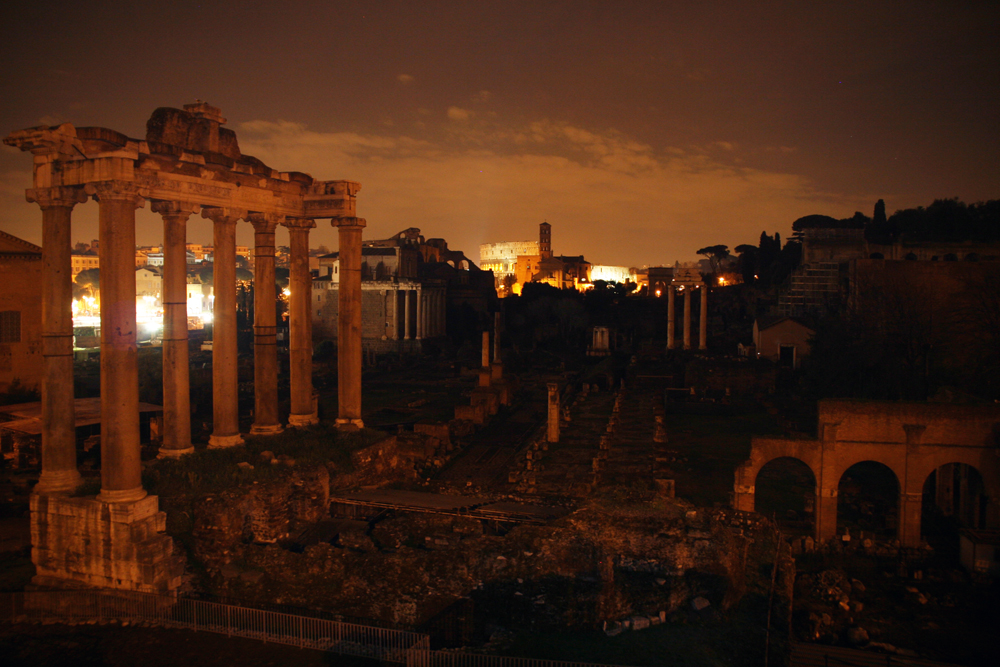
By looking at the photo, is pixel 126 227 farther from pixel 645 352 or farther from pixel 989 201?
pixel 989 201

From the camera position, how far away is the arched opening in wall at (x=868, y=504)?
1672 centimetres

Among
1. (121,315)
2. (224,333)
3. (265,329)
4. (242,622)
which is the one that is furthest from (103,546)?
(265,329)

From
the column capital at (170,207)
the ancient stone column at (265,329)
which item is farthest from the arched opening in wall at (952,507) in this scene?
the column capital at (170,207)

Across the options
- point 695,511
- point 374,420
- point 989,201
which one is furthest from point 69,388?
point 989,201

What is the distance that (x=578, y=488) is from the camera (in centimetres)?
1841

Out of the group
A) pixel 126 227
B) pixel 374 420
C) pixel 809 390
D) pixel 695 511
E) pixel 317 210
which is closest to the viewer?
pixel 126 227

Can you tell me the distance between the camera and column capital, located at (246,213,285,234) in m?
14.9

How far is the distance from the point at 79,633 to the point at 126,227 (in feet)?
20.3

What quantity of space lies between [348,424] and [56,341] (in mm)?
6598

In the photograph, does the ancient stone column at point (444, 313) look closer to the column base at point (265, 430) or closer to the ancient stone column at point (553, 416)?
the ancient stone column at point (553, 416)

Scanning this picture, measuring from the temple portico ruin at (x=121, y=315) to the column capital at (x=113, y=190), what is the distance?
0.7 inches

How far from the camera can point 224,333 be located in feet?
46.5

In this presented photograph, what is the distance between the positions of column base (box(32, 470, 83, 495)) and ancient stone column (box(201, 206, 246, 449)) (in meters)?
2.97

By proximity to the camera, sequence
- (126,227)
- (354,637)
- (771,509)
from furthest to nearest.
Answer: (771,509) → (126,227) → (354,637)
